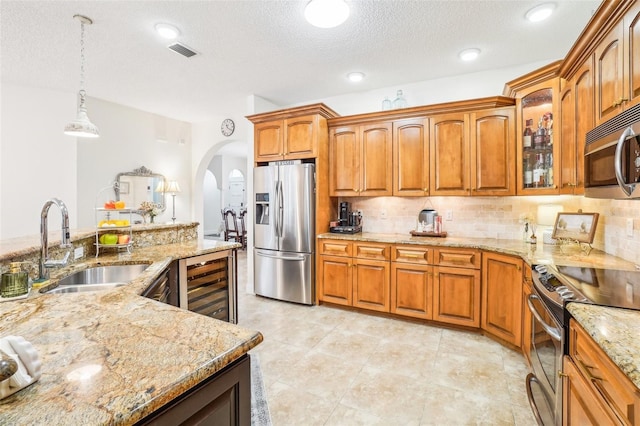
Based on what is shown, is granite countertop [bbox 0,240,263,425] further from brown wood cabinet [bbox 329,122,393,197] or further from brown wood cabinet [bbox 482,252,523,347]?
brown wood cabinet [bbox 329,122,393,197]

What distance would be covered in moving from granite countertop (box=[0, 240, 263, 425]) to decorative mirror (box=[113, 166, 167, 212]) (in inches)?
160

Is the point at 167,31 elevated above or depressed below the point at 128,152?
above

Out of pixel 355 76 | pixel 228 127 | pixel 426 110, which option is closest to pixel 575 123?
pixel 426 110

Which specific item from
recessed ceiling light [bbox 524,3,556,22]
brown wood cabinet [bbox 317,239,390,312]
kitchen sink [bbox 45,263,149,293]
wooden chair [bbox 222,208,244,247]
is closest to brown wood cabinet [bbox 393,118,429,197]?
brown wood cabinet [bbox 317,239,390,312]

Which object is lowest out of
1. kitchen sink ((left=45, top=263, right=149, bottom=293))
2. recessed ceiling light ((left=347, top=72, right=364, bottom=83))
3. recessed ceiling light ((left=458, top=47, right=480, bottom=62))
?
kitchen sink ((left=45, top=263, right=149, bottom=293))

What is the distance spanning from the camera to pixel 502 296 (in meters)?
2.68

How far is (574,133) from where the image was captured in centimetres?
232

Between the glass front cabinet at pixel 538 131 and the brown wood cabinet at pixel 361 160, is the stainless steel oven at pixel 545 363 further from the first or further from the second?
the brown wood cabinet at pixel 361 160

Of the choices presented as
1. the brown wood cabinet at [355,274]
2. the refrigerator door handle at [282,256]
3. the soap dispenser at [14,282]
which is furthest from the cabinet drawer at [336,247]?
the soap dispenser at [14,282]

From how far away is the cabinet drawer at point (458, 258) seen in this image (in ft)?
9.55

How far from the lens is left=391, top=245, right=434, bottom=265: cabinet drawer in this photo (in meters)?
3.10

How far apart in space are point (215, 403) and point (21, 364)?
462 mm

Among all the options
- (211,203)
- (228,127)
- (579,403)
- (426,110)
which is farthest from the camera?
(211,203)

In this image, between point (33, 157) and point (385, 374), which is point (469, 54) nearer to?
point (385, 374)
